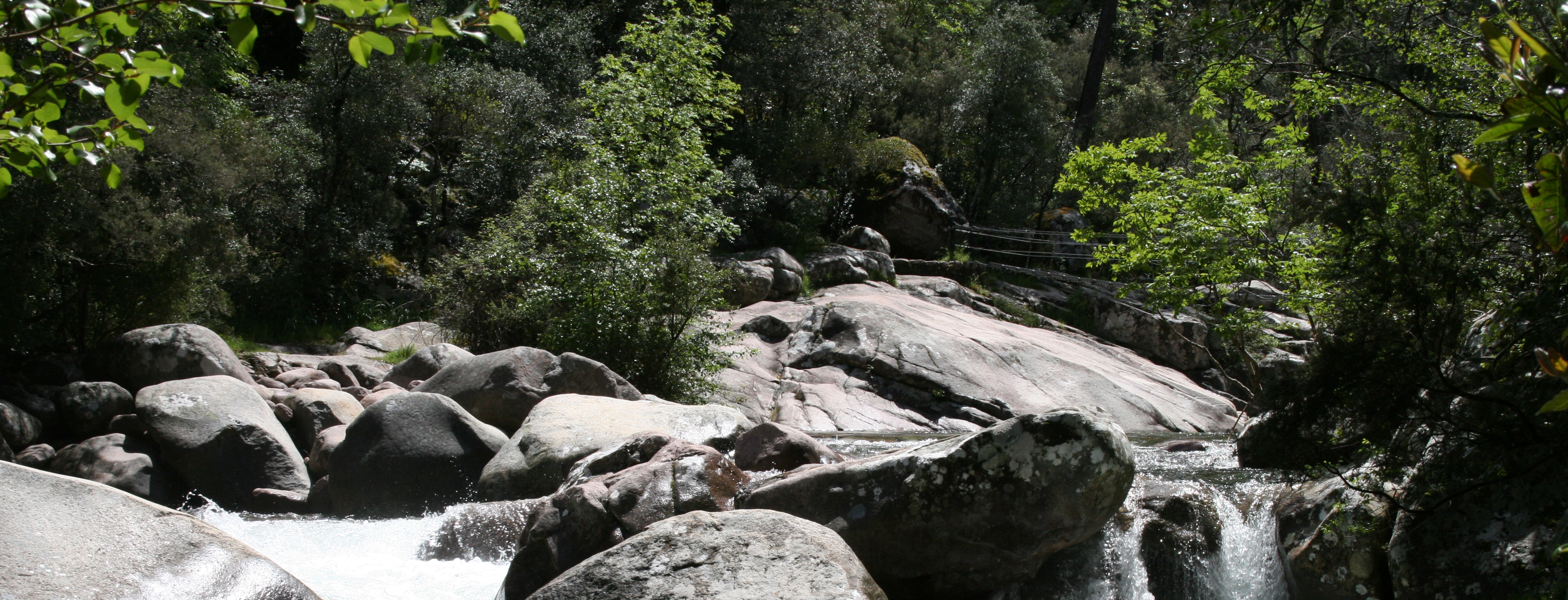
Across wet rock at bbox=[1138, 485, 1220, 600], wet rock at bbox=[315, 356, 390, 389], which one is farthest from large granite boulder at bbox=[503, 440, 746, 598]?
wet rock at bbox=[315, 356, 390, 389]

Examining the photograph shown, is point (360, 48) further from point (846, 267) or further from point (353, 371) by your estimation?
point (846, 267)

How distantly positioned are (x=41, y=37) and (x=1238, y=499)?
5.77 metres

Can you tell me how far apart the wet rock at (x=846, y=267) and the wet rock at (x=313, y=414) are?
11.9 meters

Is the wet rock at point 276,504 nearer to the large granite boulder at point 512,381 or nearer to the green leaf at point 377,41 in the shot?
the large granite boulder at point 512,381

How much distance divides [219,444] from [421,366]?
9.30 feet

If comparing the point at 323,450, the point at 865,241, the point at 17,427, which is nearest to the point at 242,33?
the point at 323,450

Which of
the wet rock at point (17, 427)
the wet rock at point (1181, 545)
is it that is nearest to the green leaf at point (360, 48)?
the wet rock at point (1181, 545)

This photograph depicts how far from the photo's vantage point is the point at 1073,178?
11.9 meters

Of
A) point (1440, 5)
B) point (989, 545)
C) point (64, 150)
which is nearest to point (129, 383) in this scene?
point (64, 150)

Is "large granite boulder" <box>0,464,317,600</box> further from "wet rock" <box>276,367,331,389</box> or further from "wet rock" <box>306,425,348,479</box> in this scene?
"wet rock" <box>276,367,331,389</box>

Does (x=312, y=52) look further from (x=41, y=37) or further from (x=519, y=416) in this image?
(x=41, y=37)

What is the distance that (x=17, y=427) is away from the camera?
7.21 metres

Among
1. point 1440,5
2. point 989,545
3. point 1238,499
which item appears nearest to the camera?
point 989,545

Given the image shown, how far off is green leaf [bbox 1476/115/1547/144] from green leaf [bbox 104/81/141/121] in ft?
9.51
